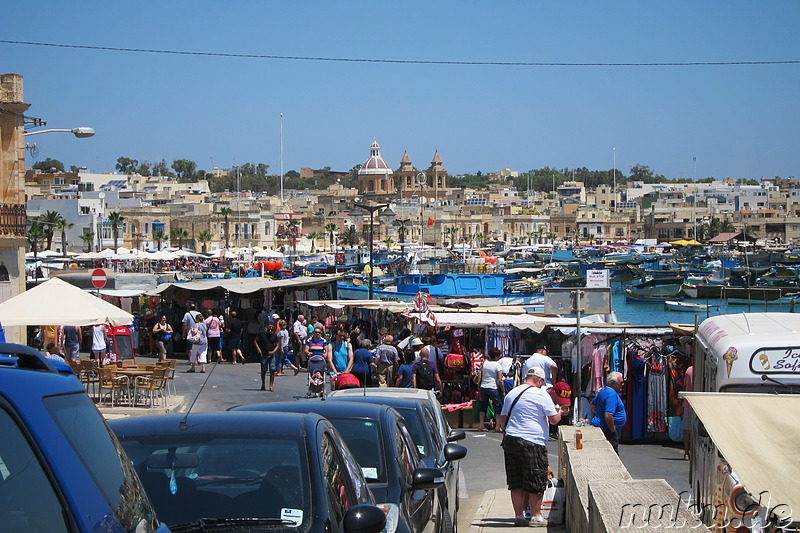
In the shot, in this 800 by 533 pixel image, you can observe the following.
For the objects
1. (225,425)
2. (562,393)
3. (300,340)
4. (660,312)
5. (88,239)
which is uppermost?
(225,425)

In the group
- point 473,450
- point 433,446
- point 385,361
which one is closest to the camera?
point 433,446

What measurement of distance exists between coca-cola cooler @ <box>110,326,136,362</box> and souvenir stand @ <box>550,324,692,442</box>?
434 inches

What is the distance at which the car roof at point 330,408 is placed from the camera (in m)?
7.01

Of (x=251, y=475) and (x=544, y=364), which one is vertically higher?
(x=251, y=475)

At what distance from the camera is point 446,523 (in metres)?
7.90

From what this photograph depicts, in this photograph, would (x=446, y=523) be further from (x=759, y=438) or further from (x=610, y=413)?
(x=610, y=413)

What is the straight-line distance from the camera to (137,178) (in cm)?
18488

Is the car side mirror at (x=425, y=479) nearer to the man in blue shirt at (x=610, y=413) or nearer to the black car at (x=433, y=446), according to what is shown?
the black car at (x=433, y=446)

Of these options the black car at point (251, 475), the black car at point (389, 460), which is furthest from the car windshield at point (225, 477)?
the black car at point (389, 460)

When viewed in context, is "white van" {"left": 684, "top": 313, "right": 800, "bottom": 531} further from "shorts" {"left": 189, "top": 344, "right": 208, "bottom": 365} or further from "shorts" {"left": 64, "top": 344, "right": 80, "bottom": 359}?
"shorts" {"left": 189, "top": 344, "right": 208, "bottom": 365}

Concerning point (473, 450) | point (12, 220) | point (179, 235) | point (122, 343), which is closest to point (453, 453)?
point (473, 450)

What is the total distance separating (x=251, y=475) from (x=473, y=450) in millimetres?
10069

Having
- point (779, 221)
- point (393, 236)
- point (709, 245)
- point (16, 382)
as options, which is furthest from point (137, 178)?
point (16, 382)

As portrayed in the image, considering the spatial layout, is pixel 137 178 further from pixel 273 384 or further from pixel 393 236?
pixel 273 384
